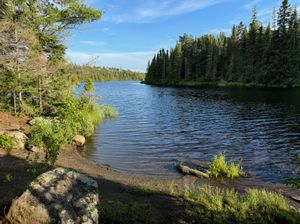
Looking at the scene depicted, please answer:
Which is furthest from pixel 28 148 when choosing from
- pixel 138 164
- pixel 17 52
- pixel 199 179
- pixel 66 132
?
pixel 199 179

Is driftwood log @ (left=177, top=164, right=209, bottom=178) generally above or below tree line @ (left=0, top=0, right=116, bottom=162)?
below

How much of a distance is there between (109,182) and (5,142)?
600cm

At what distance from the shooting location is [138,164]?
50.2ft

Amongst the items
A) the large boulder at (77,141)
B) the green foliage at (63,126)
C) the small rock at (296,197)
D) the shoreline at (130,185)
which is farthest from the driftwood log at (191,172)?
the large boulder at (77,141)

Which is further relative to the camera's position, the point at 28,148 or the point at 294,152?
the point at 294,152

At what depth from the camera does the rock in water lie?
5444 mm

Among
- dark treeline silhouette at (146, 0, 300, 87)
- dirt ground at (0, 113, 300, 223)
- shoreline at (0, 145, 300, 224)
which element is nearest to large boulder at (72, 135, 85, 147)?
dirt ground at (0, 113, 300, 223)

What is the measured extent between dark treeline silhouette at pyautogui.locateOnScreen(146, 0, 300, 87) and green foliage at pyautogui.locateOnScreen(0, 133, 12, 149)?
7145 centimetres

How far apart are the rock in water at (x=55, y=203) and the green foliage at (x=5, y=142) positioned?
8590mm

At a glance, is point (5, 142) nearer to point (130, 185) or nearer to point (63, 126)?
point (63, 126)

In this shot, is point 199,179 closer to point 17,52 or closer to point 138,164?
point 138,164

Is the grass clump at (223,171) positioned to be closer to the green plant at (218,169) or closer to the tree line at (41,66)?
the green plant at (218,169)

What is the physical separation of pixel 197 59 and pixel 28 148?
325ft

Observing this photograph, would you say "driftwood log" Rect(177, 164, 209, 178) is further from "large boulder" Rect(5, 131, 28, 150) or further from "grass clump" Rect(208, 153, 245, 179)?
"large boulder" Rect(5, 131, 28, 150)
